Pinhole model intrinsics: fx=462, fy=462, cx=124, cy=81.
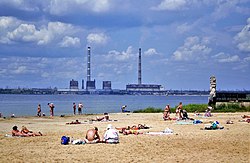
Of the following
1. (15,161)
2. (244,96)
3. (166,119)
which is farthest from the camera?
(244,96)

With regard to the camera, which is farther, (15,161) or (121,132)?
(121,132)

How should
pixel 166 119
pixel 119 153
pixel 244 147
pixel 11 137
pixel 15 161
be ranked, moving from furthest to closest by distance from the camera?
pixel 166 119
pixel 11 137
pixel 244 147
pixel 119 153
pixel 15 161

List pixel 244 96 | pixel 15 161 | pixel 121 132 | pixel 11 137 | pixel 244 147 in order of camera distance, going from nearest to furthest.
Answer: pixel 15 161 → pixel 244 147 → pixel 11 137 → pixel 121 132 → pixel 244 96

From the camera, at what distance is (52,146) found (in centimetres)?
1805

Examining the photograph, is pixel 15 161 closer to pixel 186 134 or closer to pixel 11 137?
pixel 11 137

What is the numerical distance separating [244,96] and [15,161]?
38181 millimetres

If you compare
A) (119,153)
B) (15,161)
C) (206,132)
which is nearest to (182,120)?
(206,132)

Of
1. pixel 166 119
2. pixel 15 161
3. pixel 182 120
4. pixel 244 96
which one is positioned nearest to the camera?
pixel 15 161

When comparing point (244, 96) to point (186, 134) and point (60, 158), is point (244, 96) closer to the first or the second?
Result: point (186, 134)

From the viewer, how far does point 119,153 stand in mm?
15992

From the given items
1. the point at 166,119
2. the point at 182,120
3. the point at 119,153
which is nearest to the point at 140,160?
the point at 119,153

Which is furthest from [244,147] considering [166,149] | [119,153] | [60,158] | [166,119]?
[166,119]

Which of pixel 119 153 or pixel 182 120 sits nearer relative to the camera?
pixel 119 153

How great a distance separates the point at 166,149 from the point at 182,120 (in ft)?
48.3
